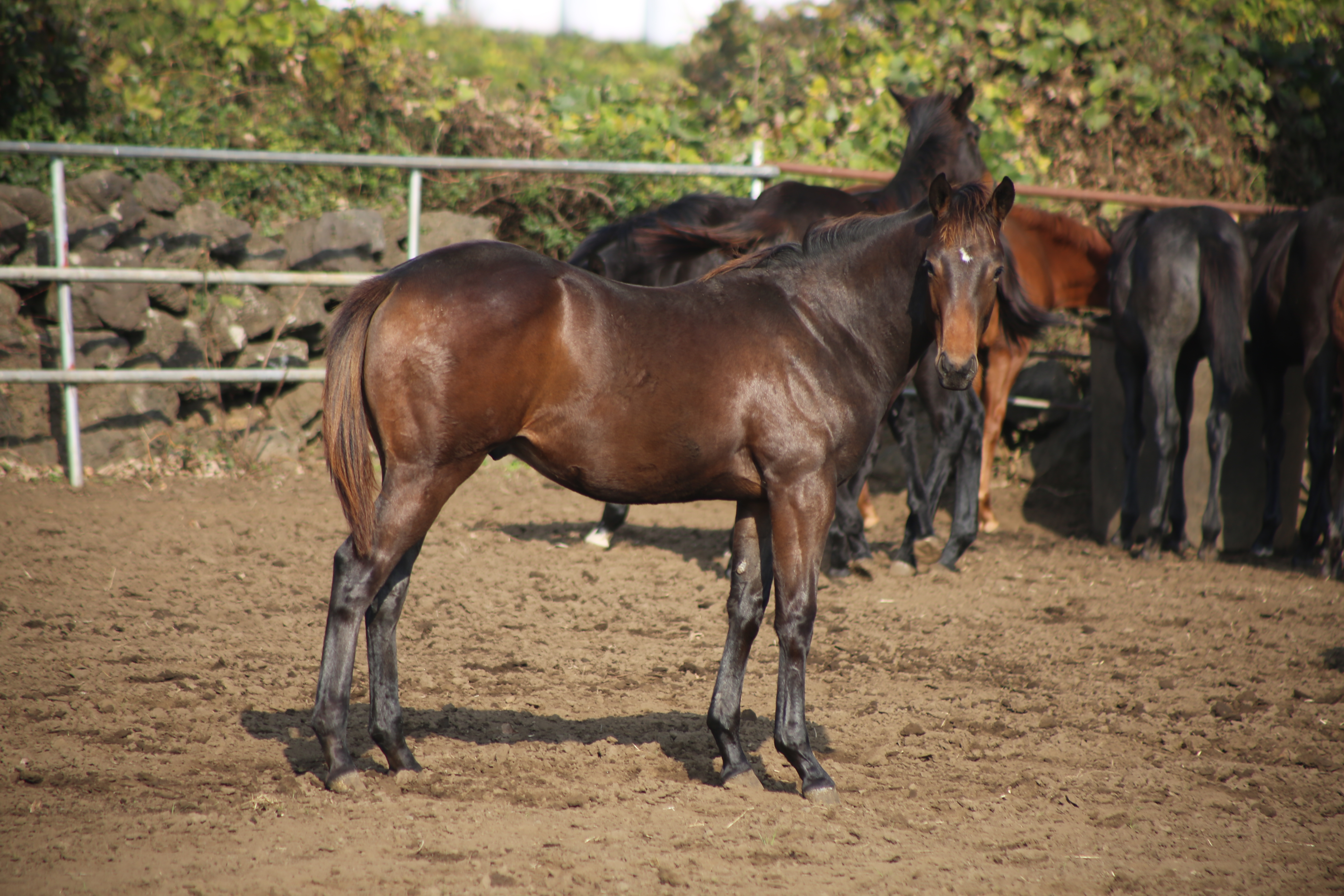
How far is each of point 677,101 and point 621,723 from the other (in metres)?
7.62

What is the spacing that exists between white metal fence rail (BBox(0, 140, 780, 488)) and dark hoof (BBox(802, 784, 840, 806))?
4.70 metres

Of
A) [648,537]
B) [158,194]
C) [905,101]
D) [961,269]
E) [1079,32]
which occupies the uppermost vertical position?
[1079,32]

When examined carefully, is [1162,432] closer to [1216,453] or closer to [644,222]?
[1216,453]

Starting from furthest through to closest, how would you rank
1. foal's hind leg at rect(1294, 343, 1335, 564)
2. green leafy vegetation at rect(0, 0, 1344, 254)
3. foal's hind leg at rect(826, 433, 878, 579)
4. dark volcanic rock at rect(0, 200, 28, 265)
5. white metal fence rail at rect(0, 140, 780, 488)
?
green leafy vegetation at rect(0, 0, 1344, 254) < dark volcanic rock at rect(0, 200, 28, 265) < foal's hind leg at rect(1294, 343, 1335, 564) < white metal fence rail at rect(0, 140, 780, 488) < foal's hind leg at rect(826, 433, 878, 579)

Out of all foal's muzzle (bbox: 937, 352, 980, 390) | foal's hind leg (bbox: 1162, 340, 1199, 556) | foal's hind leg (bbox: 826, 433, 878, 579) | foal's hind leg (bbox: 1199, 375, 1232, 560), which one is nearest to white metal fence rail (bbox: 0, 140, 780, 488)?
foal's hind leg (bbox: 826, 433, 878, 579)

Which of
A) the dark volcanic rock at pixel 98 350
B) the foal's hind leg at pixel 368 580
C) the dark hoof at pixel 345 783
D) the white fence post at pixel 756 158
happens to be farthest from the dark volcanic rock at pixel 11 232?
the dark hoof at pixel 345 783

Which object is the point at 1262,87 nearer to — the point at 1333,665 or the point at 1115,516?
the point at 1115,516

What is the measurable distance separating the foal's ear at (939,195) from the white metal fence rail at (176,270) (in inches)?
154

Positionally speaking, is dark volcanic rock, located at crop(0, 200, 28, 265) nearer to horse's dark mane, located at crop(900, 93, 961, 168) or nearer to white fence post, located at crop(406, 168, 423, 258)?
white fence post, located at crop(406, 168, 423, 258)

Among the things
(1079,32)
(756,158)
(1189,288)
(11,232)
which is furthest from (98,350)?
(1079,32)

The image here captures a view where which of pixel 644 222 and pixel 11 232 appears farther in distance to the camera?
pixel 11 232

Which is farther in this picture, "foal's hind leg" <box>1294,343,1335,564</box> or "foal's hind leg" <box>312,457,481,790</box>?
"foal's hind leg" <box>1294,343,1335,564</box>

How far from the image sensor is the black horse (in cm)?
630

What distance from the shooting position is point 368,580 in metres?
2.95
